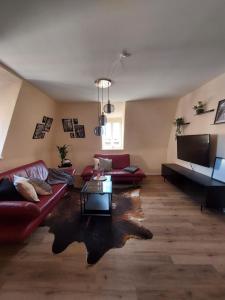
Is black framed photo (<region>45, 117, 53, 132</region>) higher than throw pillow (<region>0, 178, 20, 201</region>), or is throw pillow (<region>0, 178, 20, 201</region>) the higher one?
black framed photo (<region>45, 117, 53, 132</region>)

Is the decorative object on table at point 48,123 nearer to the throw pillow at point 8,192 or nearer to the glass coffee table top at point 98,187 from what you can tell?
the glass coffee table top at point 98,187

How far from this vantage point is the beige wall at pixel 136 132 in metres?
5.64

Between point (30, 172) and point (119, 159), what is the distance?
2.93 meters

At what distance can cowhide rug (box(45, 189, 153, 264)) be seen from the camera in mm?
2332

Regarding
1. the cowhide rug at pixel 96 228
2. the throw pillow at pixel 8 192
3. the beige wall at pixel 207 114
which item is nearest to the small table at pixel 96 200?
the cowhide rug at pixel 96 228

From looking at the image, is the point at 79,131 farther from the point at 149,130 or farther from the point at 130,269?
the point at 130,269

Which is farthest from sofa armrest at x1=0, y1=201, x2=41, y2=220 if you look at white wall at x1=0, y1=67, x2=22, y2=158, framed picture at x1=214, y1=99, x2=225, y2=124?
framed picture at x1=214, y1=99, x2=225, y2=124

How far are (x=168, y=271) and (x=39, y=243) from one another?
64.4 inches

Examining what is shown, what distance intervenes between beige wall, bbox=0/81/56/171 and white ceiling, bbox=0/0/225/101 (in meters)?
0.45

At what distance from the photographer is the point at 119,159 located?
19.2 feet

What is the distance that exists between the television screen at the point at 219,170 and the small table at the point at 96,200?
6.83ft

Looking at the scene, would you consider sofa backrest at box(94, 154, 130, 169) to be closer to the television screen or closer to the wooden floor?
the television screen

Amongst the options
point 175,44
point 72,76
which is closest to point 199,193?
point 175,44

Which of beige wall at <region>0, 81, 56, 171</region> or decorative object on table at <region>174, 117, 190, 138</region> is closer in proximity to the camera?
beige wall at <region>0, 81, 56, 171</region>
